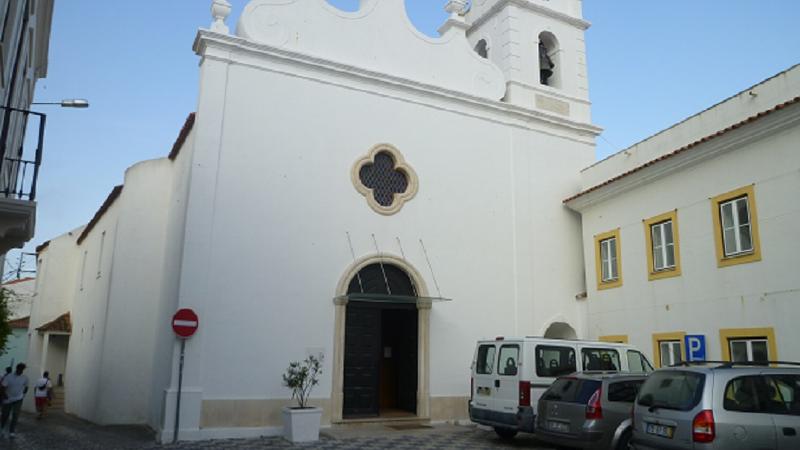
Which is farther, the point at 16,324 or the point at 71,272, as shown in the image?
the point at 16,324

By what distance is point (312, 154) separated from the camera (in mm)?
13625

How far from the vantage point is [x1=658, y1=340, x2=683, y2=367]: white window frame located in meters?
12.9

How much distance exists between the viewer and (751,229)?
11.4 m

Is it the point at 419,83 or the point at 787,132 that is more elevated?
the point at 419,83

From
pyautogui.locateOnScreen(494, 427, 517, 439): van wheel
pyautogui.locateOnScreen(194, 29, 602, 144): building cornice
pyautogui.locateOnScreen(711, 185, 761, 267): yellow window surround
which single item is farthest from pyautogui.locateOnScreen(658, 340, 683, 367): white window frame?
pyautogui.locateOnScreen(194, 29, 602, 144): building cornice

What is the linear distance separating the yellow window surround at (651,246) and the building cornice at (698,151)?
36.5 inches

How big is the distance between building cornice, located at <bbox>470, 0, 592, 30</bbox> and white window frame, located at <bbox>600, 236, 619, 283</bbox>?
281 inches

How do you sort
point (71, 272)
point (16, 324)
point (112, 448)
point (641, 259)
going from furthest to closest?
1. point (16, 324)
2. point (71, 272)
3. point (641, 259)
4. point (112, 448)

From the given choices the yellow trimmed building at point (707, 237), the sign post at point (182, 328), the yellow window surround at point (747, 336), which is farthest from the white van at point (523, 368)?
the sign post at point (182, 328)

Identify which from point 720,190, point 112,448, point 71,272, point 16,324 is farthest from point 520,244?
point 16,324

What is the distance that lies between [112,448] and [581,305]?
11.3 m

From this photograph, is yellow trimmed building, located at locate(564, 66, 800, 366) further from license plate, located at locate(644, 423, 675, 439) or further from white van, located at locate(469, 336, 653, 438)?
license plate, located at locate(644, 423, 675, 439)

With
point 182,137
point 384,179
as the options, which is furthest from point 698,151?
point 182,137

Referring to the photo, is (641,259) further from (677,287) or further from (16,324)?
(16,324)
